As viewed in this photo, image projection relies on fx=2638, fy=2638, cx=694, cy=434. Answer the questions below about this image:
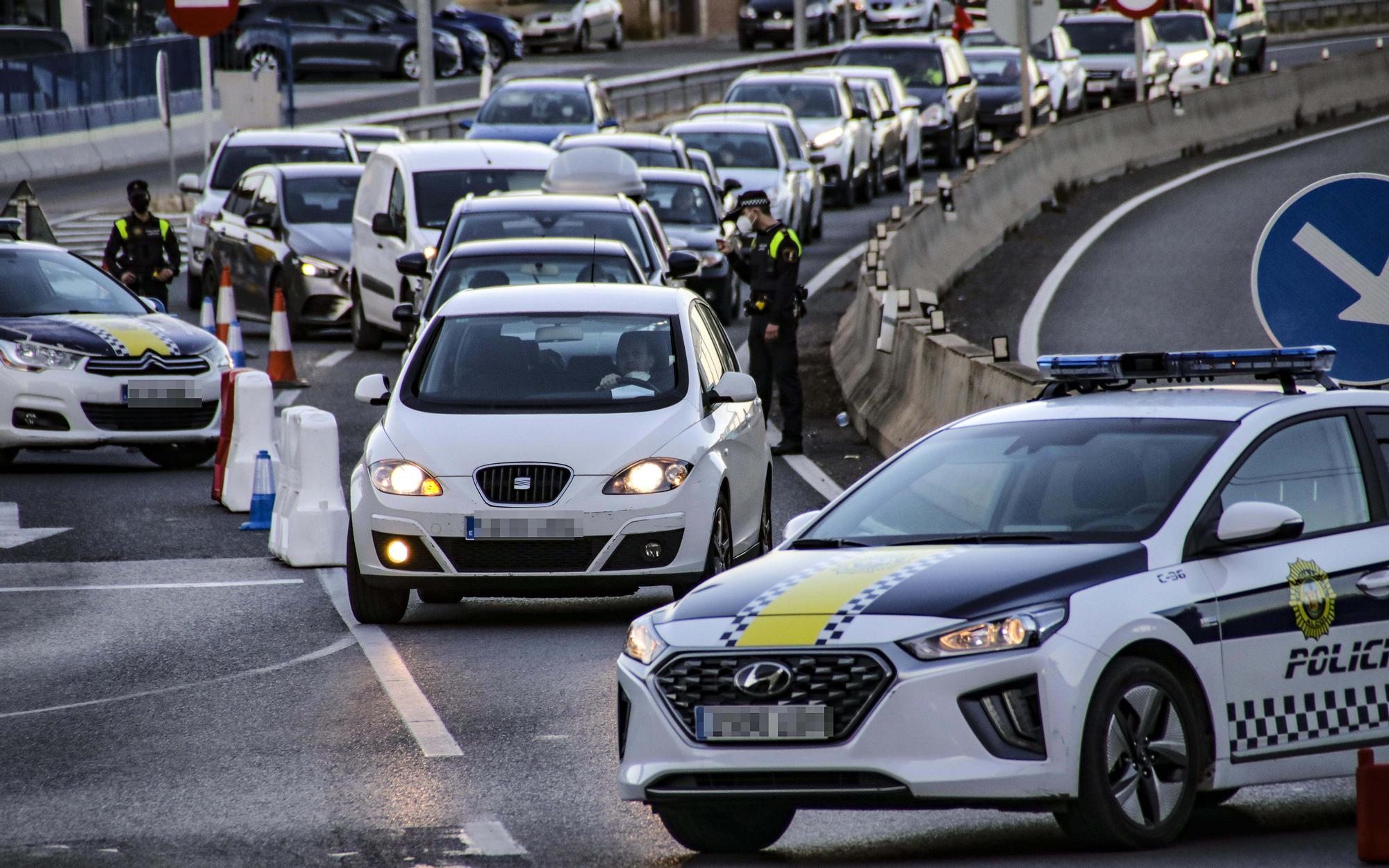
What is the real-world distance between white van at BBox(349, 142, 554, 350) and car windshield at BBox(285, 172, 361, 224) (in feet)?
4.23

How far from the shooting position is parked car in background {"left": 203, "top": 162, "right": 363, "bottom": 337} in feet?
83.6

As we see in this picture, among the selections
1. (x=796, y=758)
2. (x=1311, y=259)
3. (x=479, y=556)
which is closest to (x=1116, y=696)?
(x=796, y=758)

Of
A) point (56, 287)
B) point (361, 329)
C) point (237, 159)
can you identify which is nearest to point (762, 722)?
point (56, 287)

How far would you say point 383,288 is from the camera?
23.9 m

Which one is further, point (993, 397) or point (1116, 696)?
point (993, 397)

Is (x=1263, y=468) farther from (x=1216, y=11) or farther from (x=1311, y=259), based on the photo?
(x=1216, y=11)

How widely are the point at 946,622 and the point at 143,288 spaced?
17.4 meters

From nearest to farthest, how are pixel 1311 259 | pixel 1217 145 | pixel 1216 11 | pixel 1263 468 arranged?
1. pixel 1263 468
2. pixel 1311 259
3. pixel 1217 145
4. pixel 1216 11

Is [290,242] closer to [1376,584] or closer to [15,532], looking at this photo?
[15,532]

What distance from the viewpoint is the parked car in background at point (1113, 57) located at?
1916 inches

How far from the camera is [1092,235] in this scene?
100 feet

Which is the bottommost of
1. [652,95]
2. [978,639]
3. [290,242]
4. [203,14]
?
[652,95]

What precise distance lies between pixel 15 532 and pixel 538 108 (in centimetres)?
2041

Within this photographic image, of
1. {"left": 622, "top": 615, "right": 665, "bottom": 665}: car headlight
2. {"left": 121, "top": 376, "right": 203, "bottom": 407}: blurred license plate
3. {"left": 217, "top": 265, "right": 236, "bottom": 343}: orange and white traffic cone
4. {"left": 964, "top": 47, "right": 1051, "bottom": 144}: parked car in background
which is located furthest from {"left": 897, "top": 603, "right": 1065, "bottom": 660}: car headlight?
{"left": 964, "top": 47, "right": 1051, "bottom": 144}: parked car in background
